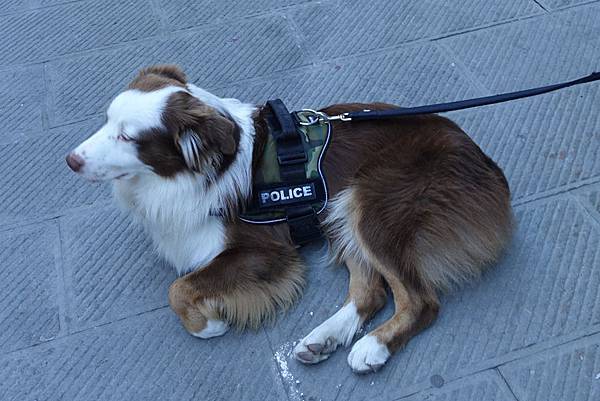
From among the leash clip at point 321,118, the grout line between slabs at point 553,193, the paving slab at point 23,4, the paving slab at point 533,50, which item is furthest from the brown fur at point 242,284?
the paving slab at point 23,4

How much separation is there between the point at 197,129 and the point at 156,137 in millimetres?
167

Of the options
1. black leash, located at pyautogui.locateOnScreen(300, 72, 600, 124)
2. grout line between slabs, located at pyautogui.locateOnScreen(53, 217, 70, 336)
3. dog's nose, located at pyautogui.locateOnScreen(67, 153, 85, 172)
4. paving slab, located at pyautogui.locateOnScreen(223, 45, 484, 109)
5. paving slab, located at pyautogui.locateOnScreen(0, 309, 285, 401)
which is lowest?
paving slab, located at pyautogui.locateOnScreen(0, 309, 285, 401)

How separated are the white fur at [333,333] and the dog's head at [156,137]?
848mm

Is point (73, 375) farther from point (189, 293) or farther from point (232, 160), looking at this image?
point (232, 160)

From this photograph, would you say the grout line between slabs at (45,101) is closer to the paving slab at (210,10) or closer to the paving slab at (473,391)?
the paving slab at (210,10)

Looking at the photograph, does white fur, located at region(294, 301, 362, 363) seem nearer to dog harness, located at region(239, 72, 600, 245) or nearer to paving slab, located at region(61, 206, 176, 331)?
dog harness, located at region(239, 72, 600, 245)

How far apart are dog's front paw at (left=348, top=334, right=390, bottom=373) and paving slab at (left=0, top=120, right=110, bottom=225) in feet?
5.34

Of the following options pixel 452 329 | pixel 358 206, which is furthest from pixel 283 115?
pixel 452 329

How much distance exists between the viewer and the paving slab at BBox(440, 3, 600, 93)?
3.68 m

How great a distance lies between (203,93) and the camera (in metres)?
2.49

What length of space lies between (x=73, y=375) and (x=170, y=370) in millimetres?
421

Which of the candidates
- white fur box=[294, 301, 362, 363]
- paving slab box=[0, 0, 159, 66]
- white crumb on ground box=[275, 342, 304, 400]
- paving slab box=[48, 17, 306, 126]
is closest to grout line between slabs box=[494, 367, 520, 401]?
white fur box=[294, 301, 362, 363]

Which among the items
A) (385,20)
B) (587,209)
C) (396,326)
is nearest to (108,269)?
(396,326)

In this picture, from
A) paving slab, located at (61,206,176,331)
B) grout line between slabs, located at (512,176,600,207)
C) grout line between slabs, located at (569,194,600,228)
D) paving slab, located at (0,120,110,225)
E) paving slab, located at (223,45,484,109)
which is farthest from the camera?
paving slab, located at (223,45,484,109)
